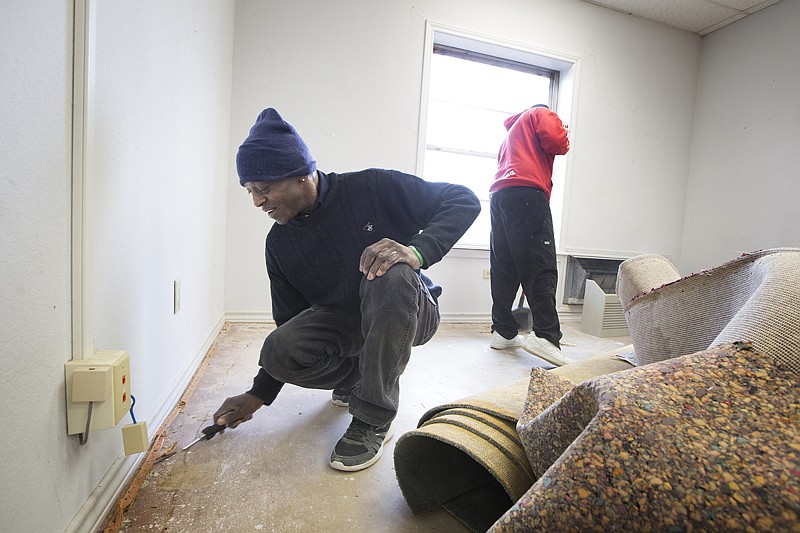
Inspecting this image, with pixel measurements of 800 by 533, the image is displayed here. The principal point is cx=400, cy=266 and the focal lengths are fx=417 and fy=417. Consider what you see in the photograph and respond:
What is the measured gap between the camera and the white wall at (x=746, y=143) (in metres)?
3.07

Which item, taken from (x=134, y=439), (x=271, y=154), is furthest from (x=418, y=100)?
(x=134, y=439)

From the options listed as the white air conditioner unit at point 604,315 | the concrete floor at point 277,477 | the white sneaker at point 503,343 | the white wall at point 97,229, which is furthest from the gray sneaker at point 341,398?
the white air conditioner unit at point 604,315

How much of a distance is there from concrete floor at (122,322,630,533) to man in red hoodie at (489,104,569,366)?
0.61 metres

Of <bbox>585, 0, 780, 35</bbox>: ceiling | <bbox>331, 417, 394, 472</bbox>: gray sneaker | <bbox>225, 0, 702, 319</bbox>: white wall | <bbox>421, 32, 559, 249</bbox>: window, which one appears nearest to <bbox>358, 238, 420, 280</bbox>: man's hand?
<bbox>331, 417, 394, 472</bbox>: gray sneaker

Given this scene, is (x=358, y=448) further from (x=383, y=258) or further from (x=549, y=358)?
(x=549, y=358)

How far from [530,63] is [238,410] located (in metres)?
3.33

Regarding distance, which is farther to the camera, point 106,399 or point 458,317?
point 458,317

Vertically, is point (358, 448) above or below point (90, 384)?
below

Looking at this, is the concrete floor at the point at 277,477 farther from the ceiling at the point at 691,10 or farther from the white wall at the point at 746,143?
the ceiling at the point at 691,10

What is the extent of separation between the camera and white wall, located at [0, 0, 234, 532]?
54cm

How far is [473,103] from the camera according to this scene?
130 inches

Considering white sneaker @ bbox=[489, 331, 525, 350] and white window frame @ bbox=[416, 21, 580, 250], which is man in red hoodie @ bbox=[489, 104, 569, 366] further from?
white window frame @ bbox=[416, 21, 580, 250]

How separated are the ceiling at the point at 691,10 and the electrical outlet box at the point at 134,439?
396 centimetres

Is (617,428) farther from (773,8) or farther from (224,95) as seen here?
(773,8)
